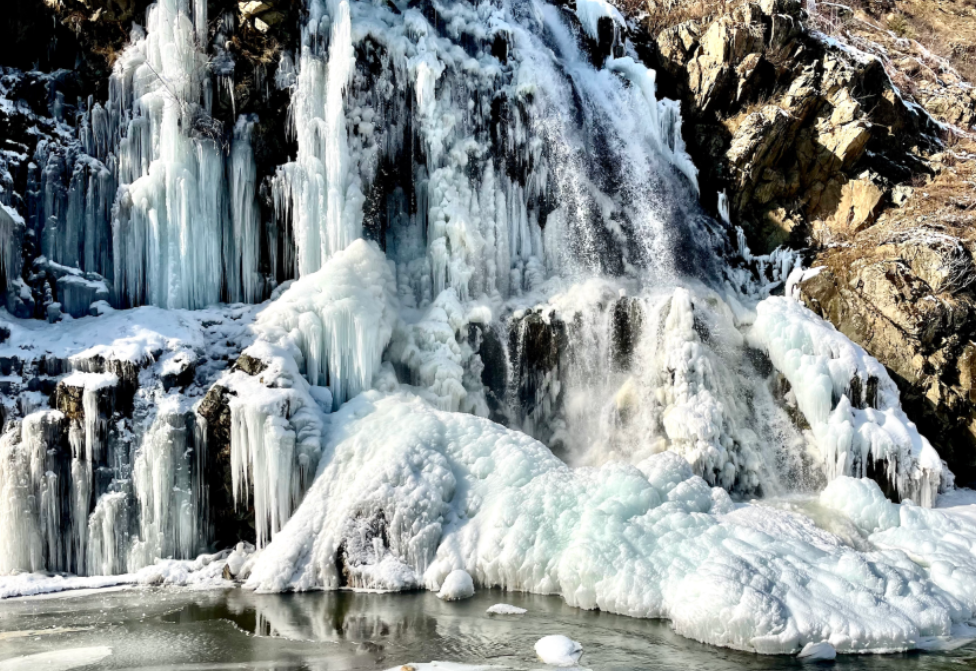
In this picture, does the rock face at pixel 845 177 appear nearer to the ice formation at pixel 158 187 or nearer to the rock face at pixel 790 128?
the rock face at pixel 790 128

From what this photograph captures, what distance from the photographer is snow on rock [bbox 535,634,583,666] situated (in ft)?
27.7

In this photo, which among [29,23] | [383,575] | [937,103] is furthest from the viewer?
[937,103]

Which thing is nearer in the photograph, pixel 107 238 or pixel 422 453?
pixel 422 453

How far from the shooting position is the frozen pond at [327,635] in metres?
8.53

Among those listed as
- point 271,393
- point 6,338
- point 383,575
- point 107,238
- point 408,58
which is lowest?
point 383,575

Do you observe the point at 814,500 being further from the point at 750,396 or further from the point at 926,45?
the point at 926,45

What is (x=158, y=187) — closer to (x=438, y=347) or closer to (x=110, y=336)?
(x=110, y=336)

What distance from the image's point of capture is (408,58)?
1573cm

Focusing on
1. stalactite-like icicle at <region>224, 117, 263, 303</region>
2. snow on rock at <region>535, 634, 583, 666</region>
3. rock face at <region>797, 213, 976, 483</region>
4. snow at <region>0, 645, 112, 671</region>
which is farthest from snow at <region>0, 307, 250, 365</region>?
rock face at <region>797, 213, 976, 483</region>

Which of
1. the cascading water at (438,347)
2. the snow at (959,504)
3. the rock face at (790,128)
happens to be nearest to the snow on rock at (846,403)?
the cascading water at (438,347)

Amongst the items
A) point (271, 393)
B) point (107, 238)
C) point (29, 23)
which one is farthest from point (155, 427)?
point (29, 23)

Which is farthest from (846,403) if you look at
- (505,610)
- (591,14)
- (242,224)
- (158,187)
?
(158,187)

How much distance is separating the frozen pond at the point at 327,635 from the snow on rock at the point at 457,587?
141 millimetres

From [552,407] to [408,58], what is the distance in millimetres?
6626
